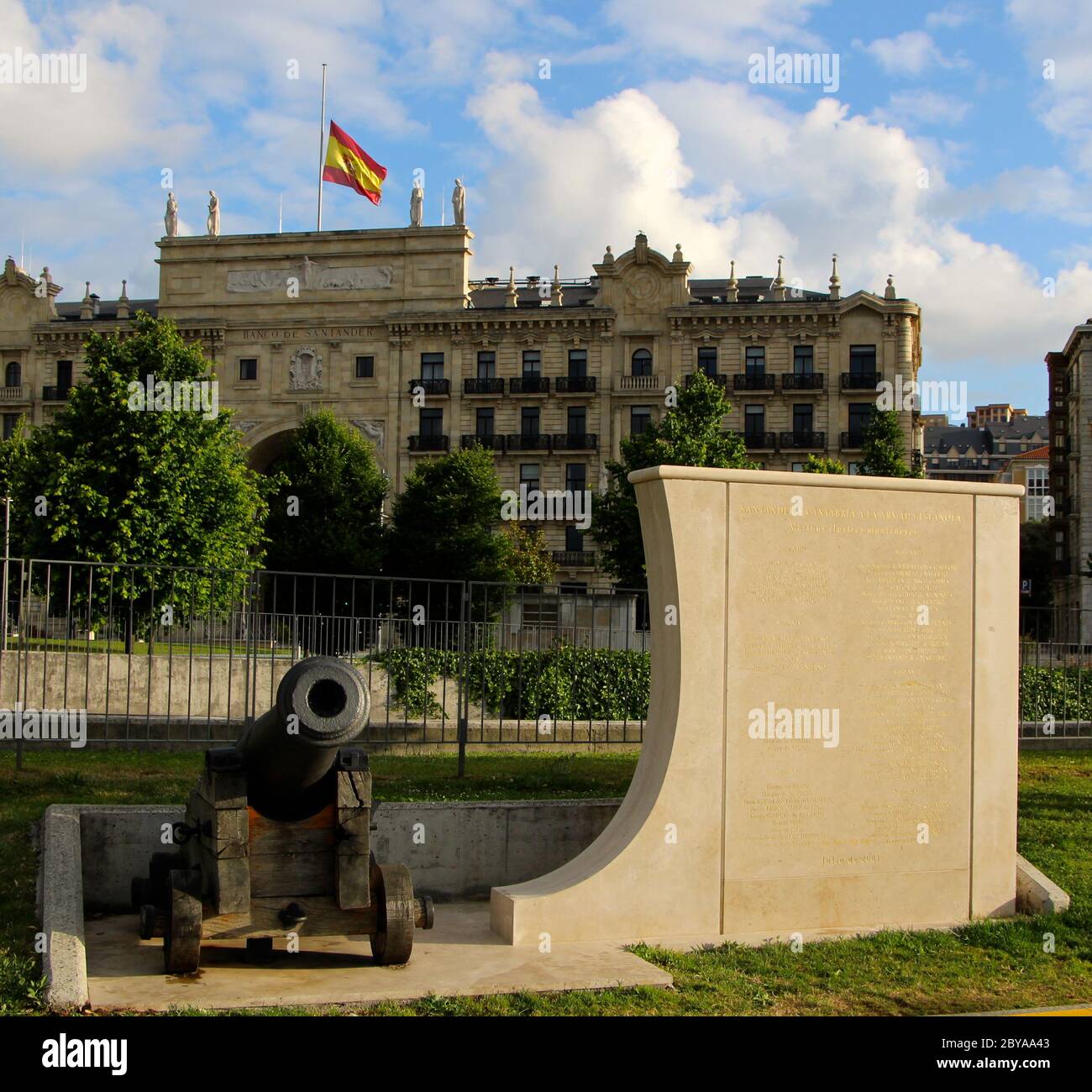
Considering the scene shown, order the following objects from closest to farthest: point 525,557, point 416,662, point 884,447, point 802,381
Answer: point 416,662
point 884,447
point 525,557
point 802,381

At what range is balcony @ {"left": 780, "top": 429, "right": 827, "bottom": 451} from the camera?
178 feet

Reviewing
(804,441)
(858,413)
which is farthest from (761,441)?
(858,413)

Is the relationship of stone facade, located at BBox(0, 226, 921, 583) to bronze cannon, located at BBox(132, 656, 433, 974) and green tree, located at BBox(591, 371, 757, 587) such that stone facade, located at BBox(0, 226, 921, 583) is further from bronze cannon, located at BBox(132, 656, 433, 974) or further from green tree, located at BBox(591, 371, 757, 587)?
bronze cannon, located at BBox(132, 656, 433, 974)

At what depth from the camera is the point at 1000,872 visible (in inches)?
330

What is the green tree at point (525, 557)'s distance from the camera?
47.9 m

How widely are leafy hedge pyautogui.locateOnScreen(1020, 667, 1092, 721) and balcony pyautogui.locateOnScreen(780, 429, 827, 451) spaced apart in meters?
38.6

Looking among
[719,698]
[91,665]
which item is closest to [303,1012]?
[719,698]

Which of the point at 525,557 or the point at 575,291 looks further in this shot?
the point at 575,291

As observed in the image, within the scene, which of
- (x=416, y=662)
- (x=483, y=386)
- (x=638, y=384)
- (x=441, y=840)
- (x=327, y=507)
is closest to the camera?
(x=441, y=840)

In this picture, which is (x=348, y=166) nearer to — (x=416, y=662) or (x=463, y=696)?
(x=416, y=662)

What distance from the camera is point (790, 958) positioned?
23.7 feet

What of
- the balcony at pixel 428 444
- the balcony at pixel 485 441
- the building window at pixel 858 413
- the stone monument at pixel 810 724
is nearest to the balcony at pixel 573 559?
the balcony at pixel 485 441

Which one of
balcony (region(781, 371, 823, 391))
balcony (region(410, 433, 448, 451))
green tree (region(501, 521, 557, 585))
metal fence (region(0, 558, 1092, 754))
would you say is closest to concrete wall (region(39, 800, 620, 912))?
metal fence (region(0, 558, 1092, 754))

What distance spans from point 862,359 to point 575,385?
12.7 metres
